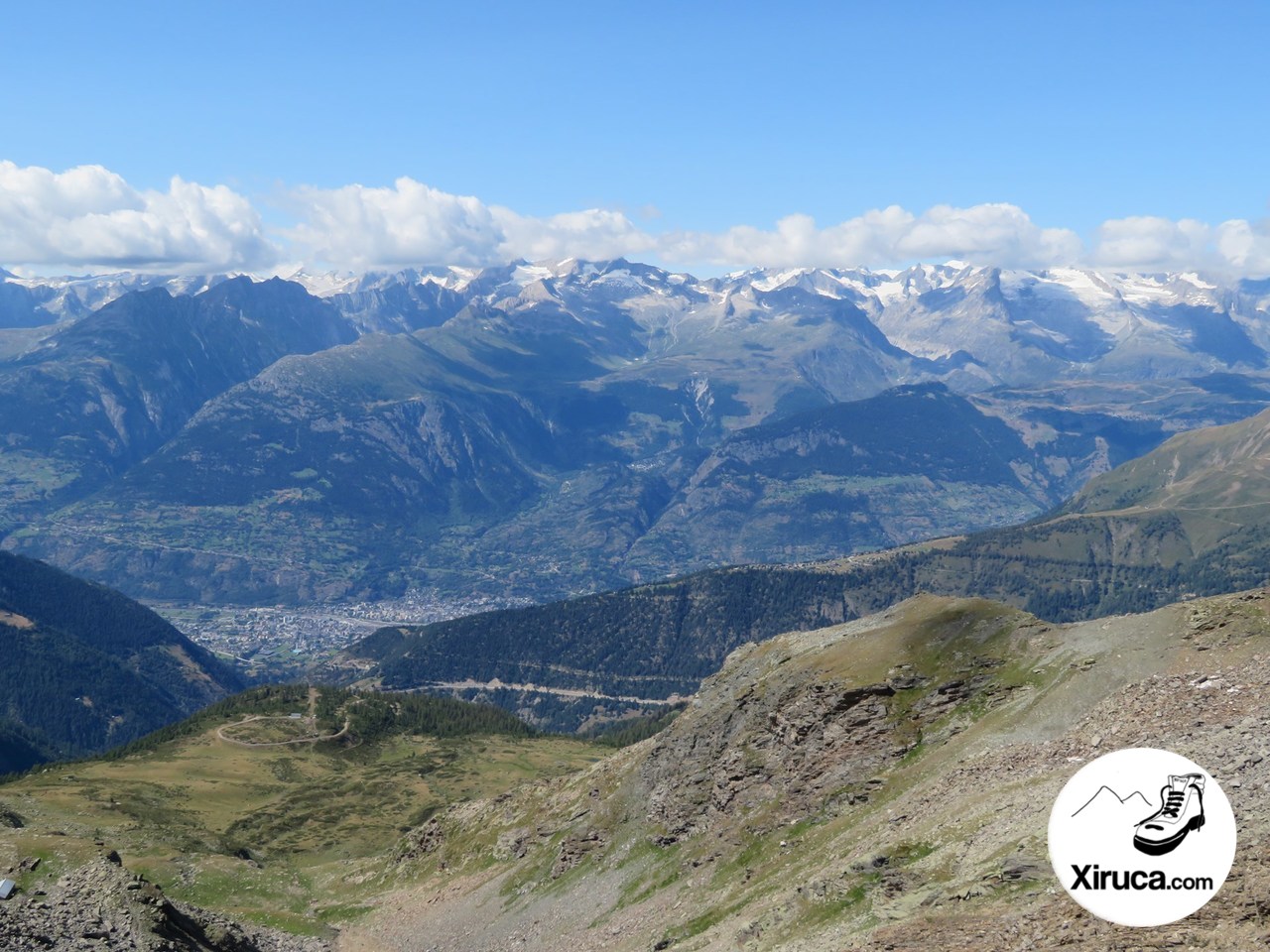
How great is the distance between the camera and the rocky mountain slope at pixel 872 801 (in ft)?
198

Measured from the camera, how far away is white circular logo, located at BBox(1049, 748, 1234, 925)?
44125 mm

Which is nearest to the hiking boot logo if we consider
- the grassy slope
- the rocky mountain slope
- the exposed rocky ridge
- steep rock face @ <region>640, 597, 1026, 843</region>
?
the rocky mountain slope

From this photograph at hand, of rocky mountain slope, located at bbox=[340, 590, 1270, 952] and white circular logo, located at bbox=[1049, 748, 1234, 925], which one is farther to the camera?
rocky mountain slope, located at bbox=[340, 590, 1270, 952]

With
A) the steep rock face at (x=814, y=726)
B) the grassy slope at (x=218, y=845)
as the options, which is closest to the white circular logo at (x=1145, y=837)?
the steep rock face at (x=814, y=726)

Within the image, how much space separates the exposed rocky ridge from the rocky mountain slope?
97.3 ft

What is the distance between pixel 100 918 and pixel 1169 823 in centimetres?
7534

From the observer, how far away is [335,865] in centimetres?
16562

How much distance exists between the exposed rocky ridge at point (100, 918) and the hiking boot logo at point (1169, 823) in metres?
69.2

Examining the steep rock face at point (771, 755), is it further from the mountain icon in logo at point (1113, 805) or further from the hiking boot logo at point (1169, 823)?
the hiking boot logo at point (1169, 823)

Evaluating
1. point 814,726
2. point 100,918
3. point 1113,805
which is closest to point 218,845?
point 100,918

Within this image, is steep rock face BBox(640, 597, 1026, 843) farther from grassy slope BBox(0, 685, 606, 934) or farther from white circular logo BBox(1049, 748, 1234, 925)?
white circular logo BBox(1049, 748, 1234, 925)

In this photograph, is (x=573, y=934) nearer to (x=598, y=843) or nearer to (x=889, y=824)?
(x=598, y=843)

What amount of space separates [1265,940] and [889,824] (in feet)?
133

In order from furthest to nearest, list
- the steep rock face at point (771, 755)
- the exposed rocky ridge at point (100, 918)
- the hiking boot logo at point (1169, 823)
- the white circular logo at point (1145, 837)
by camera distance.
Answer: the steep rock face at point (771, 755), the exposed rocky ridge at point (100, 918), the white circular logo at point (1145, 837), the hiking boot logo at point (1169, 823)
